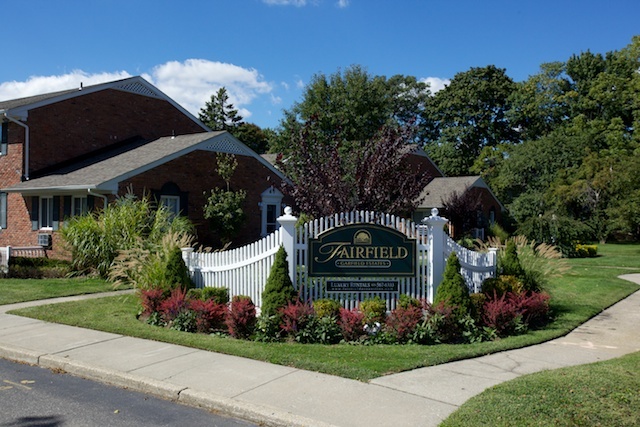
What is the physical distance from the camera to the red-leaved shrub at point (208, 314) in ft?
31.5

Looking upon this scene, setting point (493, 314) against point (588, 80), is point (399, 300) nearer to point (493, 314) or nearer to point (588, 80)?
point (493, 314)

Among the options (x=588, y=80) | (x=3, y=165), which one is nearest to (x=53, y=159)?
(x=3, y=165)

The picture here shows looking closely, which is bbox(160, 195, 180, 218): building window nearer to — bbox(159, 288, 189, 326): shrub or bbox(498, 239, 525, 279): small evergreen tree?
bbox(159, 288, 189, 326): shrub

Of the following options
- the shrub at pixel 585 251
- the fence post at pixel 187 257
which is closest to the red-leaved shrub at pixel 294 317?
the fence post at pixel 187 257

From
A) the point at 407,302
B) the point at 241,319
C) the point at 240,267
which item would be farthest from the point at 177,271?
the point at 407,302

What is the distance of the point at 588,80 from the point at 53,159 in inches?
2057

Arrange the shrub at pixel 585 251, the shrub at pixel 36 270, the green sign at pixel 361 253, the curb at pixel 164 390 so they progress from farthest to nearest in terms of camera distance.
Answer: the shrub at pixel 585 251
the shrub at pixel 36 270
the green sign at pixel 361 253
the curb at pixel 164 390

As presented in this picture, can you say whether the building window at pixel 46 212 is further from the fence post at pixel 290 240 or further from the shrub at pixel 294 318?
the shrub at pixel 294 318

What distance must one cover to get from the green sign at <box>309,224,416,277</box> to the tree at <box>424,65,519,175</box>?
49725 mm

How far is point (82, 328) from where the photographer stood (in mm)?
10172

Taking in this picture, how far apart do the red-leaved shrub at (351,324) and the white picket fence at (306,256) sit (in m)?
0.83

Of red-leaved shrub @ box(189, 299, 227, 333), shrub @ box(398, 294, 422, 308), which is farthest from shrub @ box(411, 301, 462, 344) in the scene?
red-leaved shrub @ box(189, 299, 227, 333)

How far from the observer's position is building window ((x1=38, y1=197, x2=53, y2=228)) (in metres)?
22.0

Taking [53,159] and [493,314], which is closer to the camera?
[493,314]
